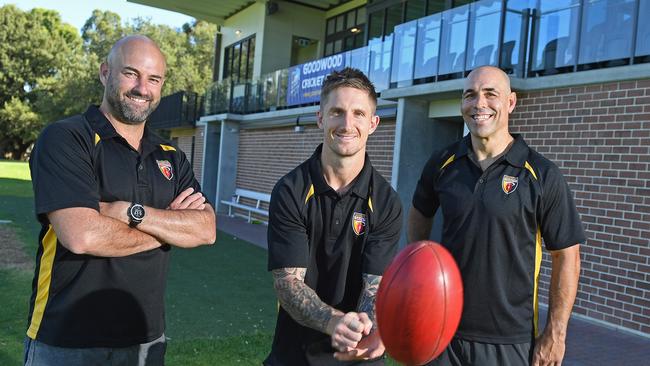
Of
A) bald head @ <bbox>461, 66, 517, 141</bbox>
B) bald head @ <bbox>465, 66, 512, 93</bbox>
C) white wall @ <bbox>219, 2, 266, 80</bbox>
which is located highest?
white wall @ <bbox>219, 2, 266, 80</bbox>

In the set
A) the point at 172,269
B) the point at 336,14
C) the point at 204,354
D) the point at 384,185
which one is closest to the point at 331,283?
the point at 384,185

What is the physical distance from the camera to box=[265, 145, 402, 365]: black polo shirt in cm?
261

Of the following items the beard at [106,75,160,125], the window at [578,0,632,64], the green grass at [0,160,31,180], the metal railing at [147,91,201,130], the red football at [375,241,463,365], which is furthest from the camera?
the green grass at [0,160,31,180]

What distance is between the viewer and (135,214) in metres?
2.83

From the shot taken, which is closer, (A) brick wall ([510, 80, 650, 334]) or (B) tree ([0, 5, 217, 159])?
(A) brick wall ([510, 80, 650, 334])

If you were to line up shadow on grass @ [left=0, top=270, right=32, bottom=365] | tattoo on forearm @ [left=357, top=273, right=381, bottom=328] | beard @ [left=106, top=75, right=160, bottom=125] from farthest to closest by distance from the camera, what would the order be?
shadow on grass @ [left=0, top=270, right=32, bottom=365]
beard @ [left=106, top=75, right=160, bottom=125]
tattoo on forearm @ [left=357, top=273, right=381, bottom=328]

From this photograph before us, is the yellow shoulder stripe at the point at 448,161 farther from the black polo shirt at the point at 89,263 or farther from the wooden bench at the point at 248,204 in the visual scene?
the wooden bench at the point at 248,204

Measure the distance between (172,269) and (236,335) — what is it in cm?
381

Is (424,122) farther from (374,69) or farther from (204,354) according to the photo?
(204,354)

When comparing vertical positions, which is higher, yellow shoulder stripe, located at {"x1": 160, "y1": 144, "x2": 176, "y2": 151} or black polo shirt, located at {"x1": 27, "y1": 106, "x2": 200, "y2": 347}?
yellow shoulder stripe, located at {"x1": 160, "y1": 144, "x2": 176, "y2": 151}

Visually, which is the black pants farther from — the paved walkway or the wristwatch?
the paved walkway

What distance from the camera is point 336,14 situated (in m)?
22.2

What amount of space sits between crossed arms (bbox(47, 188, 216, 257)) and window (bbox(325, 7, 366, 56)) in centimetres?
1711

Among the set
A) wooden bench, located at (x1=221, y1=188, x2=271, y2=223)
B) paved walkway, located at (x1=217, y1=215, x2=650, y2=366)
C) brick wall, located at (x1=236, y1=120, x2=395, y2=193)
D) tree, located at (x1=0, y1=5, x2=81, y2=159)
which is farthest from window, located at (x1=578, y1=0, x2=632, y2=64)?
tree, located at (x1=0, y1=5, x2=81, y2=159)
